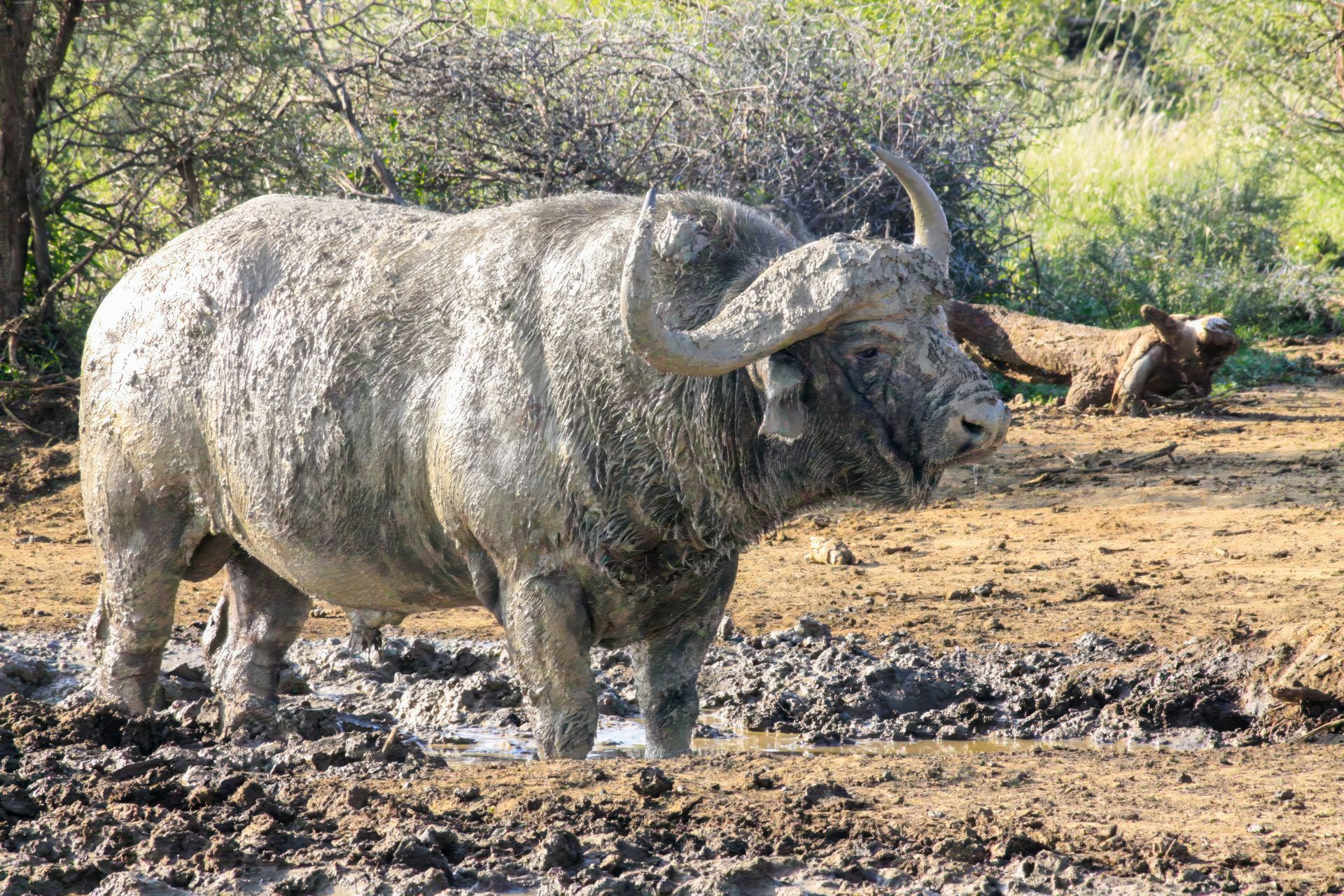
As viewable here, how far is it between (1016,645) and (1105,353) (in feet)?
16.2

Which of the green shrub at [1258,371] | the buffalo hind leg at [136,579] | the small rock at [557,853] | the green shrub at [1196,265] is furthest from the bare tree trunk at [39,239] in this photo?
the green shrub at [1258,371]

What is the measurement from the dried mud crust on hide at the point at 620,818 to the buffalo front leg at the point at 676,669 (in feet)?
0.85

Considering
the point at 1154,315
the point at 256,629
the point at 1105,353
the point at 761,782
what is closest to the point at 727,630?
the point at 256,629

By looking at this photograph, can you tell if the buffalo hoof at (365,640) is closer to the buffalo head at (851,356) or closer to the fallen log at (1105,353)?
the buffalo head at (851,356)

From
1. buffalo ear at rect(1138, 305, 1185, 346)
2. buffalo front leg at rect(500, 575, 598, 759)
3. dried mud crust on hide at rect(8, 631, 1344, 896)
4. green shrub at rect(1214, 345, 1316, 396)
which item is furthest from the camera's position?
green shrub at rect(1214, 345, 1316, 396)

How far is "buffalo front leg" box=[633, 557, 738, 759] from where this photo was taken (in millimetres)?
4906

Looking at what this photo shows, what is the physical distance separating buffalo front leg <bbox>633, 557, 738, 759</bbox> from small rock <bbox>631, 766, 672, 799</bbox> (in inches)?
27.1

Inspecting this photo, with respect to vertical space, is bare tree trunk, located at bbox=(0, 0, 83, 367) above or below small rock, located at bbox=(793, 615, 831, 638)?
above

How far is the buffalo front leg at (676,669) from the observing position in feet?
16.1

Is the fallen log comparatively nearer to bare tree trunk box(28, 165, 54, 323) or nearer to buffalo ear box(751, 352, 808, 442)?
bare tree trunk box(28, 165, 54, 323)

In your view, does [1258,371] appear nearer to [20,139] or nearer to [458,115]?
[458,115]

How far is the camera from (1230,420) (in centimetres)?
1098

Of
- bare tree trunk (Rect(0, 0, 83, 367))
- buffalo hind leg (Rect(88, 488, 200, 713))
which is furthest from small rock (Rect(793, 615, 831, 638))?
bare tree trunk (Rect(0, 0, 83, 367))

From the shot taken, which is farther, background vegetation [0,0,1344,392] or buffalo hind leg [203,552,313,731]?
background vegetation [0,0,1344,392]
